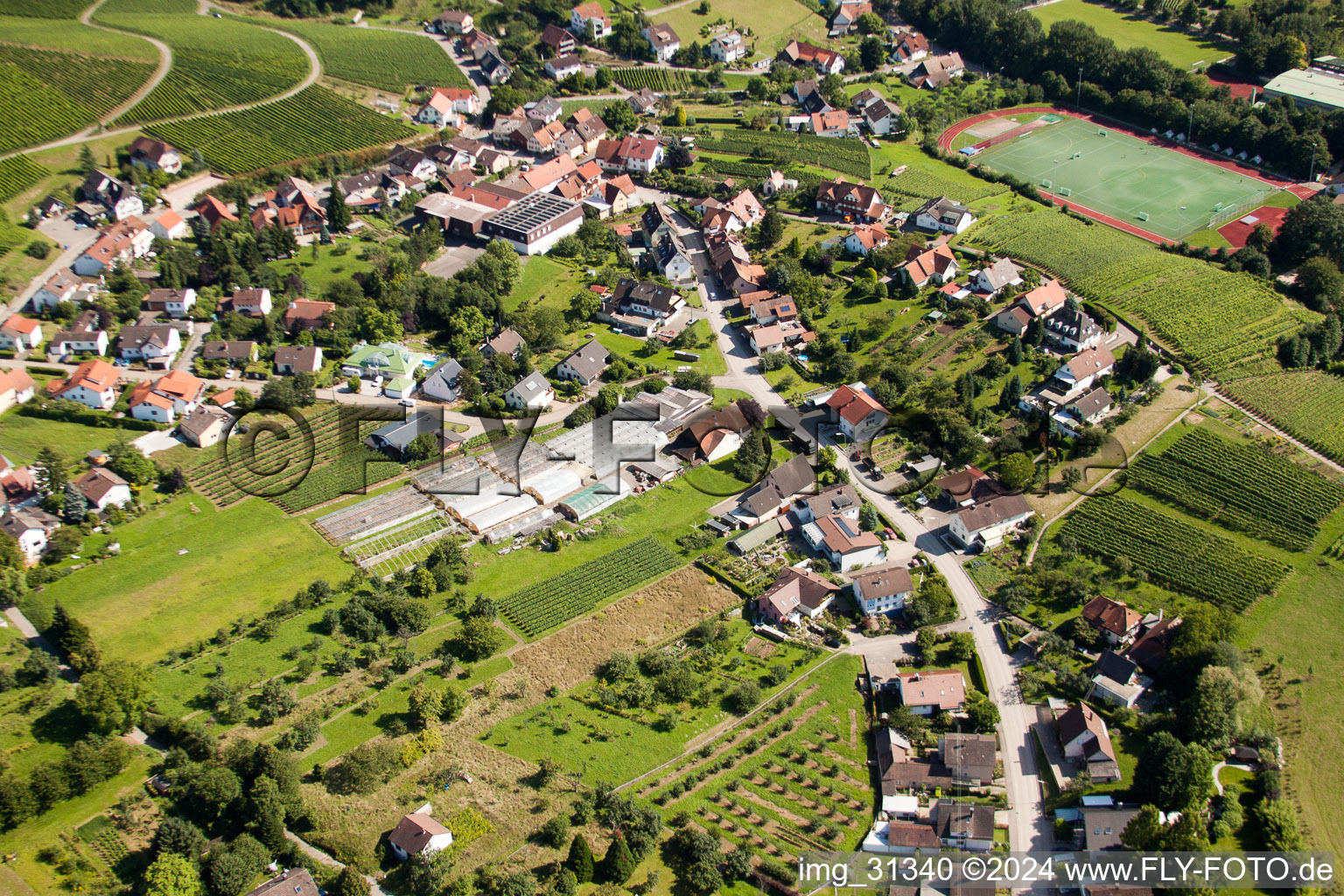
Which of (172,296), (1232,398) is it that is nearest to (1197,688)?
(1232,398)

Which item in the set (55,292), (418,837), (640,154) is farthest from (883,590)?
(55,292)

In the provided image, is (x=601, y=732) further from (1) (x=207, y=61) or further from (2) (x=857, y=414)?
(1) (x=207, y=61)

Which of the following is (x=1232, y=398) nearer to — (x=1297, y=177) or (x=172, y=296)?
Result: (x=1297, y=177)

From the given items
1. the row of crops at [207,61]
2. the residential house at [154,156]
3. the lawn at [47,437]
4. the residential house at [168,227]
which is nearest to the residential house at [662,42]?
the row of crops at [207,61]

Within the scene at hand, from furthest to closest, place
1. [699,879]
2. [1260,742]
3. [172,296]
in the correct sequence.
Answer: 1. [172,296]
2. [1260,742]
3. [699,879]

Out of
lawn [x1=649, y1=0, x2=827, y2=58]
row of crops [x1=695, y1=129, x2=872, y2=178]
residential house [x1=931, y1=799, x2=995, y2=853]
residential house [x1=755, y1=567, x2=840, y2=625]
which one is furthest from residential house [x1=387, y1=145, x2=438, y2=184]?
residential house [x1=931, y1=799, x2=995, y2=853]
